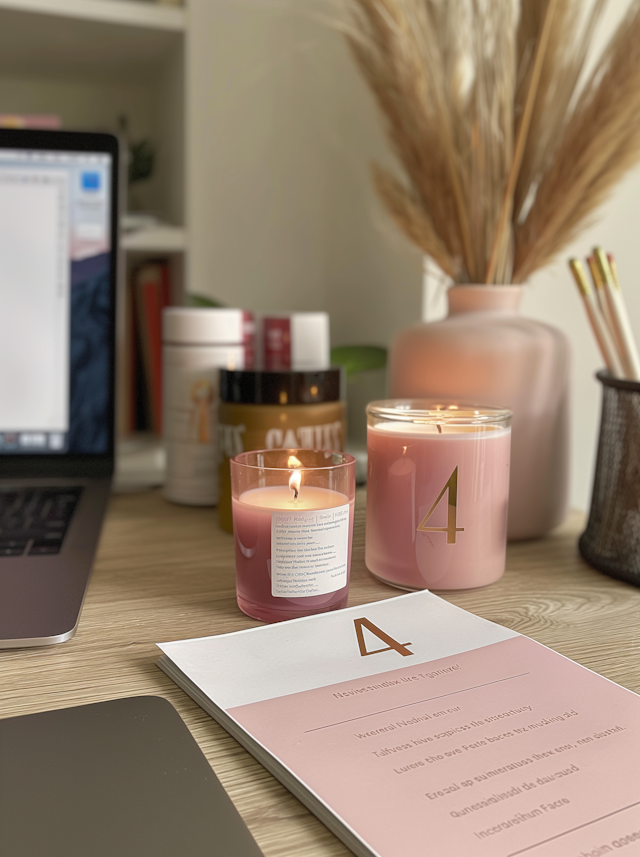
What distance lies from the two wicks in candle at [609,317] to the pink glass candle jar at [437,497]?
0.40 ft

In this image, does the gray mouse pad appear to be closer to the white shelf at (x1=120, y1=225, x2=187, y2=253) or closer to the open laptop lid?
the open laptop lid

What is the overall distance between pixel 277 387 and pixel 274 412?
0.8 inches

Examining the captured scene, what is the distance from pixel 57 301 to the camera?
71 cm

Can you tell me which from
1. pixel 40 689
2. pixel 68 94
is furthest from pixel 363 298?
pixel 40 689

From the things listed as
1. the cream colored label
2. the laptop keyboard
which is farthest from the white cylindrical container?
the laptop keyboard

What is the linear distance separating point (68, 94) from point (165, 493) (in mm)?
772

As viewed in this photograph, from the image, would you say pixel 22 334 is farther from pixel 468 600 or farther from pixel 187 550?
pixel 468 600

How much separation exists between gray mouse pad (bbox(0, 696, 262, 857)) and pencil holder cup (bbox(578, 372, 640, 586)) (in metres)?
0.35

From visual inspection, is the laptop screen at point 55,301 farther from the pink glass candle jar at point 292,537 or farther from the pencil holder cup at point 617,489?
the pencil holder cup at point 617,489

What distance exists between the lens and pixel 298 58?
109 cm

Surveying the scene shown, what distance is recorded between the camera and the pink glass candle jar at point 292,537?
44 cm

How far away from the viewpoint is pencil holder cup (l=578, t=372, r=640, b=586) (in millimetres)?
530

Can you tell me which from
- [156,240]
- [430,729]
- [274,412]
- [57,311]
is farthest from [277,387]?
[156,240]

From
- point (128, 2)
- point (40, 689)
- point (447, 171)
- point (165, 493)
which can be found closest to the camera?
point (40, 689)
